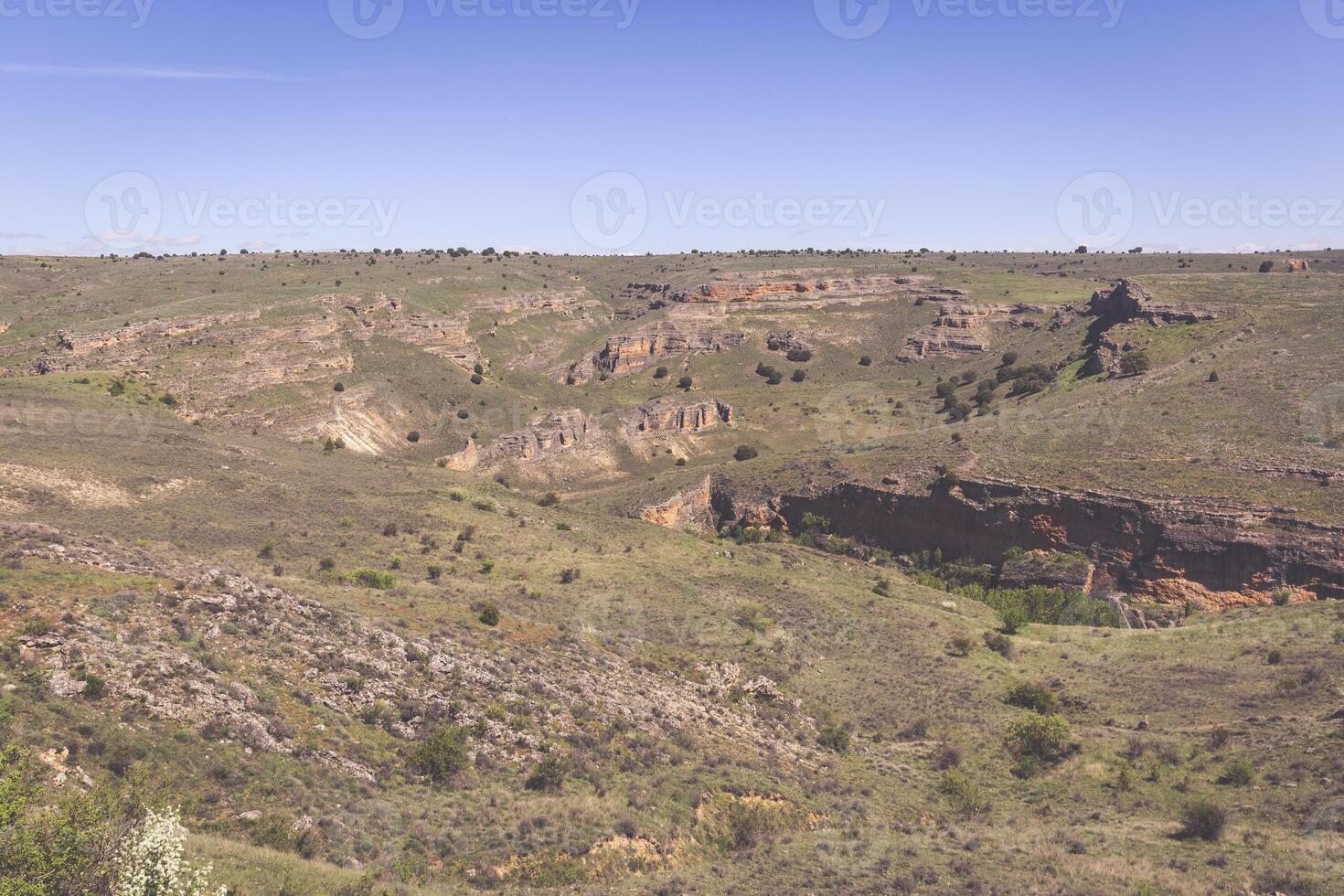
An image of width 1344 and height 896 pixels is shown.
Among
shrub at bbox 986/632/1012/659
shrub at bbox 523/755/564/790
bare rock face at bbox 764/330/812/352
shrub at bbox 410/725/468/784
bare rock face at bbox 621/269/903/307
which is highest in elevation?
bare rock face at bbox 621/269/903/307

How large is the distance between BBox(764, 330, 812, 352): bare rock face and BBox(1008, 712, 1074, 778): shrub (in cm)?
8953

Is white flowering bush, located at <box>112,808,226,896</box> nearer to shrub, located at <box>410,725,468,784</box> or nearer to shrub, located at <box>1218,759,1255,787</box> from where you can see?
shrub, located at <box>410,725,468,784</box>

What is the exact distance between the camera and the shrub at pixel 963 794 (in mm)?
22125

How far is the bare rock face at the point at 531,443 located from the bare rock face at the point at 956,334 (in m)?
54.7

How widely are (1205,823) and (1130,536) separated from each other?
2956cm

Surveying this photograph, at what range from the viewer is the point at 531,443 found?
7456 cm

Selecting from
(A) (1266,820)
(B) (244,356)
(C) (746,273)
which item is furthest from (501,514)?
(C) (746,273)

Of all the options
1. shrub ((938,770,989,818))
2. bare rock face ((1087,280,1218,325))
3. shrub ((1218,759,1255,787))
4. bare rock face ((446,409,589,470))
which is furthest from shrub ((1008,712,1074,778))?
bare rock face ((1087,280,1218,325))

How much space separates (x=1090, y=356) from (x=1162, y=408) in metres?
22.7

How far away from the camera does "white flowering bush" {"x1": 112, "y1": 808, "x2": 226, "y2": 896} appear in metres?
9.28

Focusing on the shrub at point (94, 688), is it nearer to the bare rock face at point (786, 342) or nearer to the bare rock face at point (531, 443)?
the bare rock face at point (531, 443)

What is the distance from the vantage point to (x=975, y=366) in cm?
9962

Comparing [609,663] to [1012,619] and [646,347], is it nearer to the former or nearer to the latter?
[1012,619]

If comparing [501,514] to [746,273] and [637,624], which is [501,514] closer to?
[637,624]
